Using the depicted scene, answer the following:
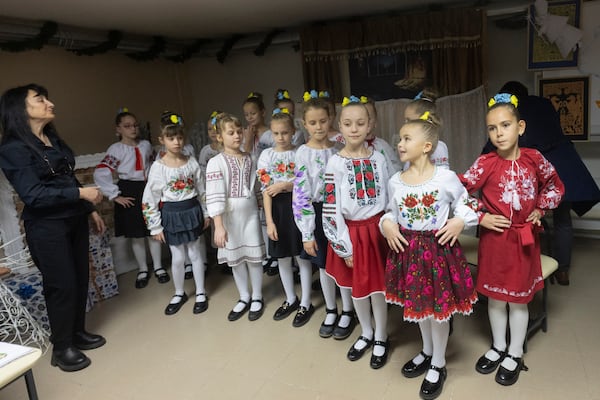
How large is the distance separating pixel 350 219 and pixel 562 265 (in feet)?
5.70

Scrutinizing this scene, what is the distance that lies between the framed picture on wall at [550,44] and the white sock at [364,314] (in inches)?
95.1

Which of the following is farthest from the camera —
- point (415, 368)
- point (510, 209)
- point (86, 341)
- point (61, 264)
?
point (86, 341)

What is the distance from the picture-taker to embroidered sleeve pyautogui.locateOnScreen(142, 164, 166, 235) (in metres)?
2.91

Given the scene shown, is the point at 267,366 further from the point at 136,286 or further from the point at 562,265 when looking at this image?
the point at 562,265

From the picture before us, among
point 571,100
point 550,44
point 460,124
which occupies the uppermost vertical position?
point 550,44

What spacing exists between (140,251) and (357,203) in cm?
225

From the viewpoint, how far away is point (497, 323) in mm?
2123

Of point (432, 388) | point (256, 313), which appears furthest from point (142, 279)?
point (432, 388)

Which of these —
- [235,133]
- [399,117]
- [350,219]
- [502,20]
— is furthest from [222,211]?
[502,20]

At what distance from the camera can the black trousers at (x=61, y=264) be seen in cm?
236

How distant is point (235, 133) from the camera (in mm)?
2660

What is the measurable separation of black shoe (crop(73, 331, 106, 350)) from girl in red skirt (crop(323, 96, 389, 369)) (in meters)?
1.59

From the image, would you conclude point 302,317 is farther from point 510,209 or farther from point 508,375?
point 510,209

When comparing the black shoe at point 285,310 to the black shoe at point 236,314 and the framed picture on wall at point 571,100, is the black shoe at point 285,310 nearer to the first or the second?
the black shoe at point 236,314
